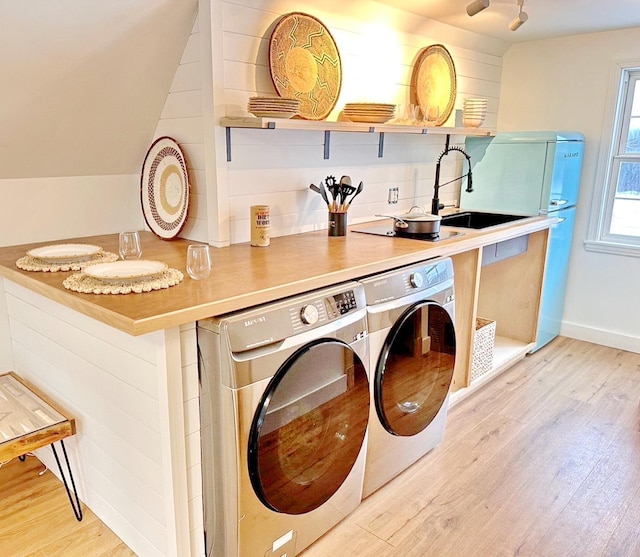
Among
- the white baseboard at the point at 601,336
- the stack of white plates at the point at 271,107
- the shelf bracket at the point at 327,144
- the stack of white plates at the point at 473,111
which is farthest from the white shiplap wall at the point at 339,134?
the white baseboard at the point at 601,336

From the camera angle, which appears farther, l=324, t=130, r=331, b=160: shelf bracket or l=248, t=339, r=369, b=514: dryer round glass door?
l=324, t=130, r=331, b=160: shelf bracket

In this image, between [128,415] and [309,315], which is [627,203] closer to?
[309,315]

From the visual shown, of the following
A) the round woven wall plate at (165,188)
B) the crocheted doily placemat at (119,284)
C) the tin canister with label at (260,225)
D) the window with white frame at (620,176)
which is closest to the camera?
Result: the crocheted doily placemat at (119,284)

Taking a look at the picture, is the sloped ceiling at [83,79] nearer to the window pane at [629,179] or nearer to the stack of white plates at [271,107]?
the stack of white plates at [271,107]

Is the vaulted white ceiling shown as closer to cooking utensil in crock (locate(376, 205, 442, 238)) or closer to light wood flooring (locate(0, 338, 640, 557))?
cooking utensil in crock (locate(376, 205, 442, 238))

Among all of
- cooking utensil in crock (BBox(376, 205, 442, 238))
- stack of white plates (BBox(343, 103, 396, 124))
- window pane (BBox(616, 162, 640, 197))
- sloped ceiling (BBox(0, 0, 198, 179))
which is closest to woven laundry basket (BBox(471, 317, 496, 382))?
cooking utensil in crock (BBox(376, 205, 442, 238))

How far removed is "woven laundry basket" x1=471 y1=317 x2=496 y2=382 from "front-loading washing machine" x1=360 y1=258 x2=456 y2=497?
521 mm

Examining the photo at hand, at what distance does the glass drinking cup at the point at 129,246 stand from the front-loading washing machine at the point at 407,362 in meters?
0.83

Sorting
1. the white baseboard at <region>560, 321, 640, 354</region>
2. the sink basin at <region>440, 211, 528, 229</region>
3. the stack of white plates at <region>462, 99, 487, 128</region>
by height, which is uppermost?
the stack of white plates at <region>462, 99, 487, 128</region>

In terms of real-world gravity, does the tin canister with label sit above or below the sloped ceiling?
below

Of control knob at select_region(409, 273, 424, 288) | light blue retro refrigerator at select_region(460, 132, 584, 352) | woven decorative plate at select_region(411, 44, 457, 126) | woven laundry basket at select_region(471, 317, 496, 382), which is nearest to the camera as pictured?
control knob at select_region(409, 273, 424, 288)

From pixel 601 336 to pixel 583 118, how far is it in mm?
1535

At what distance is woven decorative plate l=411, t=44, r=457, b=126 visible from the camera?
3.09 meters

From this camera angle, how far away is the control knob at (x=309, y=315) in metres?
1.64
